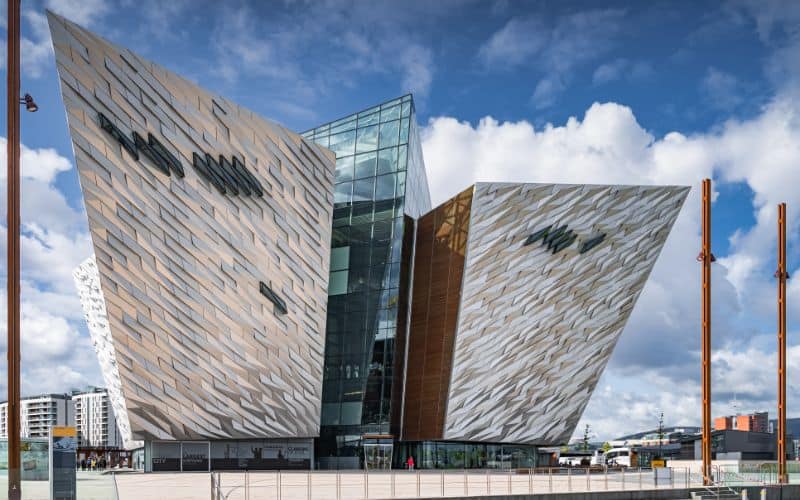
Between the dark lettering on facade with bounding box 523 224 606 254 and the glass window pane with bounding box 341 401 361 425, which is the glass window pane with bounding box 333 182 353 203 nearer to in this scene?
the dark lettering on facade with bounding box 523 224 606 254

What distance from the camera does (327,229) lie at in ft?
120

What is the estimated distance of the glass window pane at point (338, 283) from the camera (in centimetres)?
4144

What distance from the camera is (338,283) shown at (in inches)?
1636

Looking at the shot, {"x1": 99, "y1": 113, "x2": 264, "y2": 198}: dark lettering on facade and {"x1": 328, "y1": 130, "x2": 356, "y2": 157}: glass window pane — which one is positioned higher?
{"x1": 328, "y1": 130, "x2": 356, "y2": 157}: glass window pane

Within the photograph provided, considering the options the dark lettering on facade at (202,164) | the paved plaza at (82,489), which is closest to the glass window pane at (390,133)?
the dark lettering on facade at (202,164)

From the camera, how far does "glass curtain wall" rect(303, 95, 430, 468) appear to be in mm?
40219

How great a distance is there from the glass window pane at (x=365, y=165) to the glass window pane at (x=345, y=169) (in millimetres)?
417

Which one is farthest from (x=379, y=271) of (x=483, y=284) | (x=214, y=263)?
(x=214, y=263)

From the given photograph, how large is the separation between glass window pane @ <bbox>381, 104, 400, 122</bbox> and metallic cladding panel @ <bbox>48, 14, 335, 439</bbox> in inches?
246

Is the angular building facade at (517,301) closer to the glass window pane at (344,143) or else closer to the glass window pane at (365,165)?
the glass window pane at (365,165)

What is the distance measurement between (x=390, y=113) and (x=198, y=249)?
14129 mm

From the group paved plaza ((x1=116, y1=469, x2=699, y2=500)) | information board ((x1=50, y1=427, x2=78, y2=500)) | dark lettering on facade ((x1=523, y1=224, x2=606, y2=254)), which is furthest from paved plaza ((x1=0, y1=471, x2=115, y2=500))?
dark lettering on facade ((x1=523, y1=224, x2=606, y2=254))

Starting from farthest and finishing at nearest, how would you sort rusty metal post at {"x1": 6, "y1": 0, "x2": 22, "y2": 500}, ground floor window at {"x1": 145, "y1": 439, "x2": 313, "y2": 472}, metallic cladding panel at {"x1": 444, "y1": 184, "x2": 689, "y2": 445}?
metallic cladding panel at {"x1": 444, "y1": 184, "x2": 689, "y2": 445} < ground floor window at {"x1": 145, "y1": 439, "x2": 313, "y2": 472} < rusty metal post at {"x1": 6, "y1": 0, "x2": 22, "y2": 500}

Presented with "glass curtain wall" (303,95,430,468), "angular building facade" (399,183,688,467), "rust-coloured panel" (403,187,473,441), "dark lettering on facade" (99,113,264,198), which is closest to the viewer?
"dark lettering on facade" (99,113,264,198)
